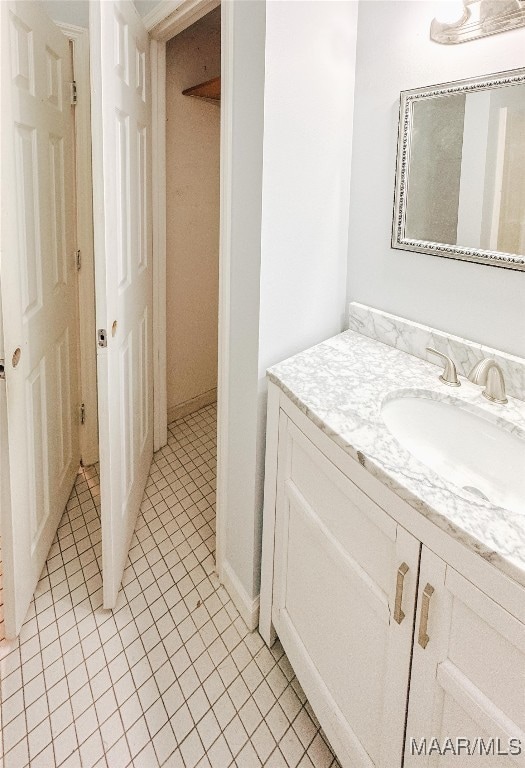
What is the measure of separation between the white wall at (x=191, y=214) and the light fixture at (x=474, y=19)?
4.82 ft

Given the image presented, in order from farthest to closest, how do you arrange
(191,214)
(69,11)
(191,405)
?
(191,405), (191,214), (69,11)

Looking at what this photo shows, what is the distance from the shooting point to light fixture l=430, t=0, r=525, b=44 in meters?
1.16

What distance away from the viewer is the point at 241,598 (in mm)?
1725

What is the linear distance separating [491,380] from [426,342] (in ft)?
0.88

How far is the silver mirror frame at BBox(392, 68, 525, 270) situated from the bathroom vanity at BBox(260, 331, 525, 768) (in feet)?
0.95

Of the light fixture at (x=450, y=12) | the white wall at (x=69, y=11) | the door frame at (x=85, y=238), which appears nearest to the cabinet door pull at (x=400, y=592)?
the light fixture at (x=450, y=12)

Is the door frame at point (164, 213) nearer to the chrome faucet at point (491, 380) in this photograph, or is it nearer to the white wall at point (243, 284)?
the white wall at point (243, 284)

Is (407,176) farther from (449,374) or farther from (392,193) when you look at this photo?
(449,374)

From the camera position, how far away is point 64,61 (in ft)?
6.41

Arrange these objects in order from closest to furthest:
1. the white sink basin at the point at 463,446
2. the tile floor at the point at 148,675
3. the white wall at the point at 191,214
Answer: the white sink basin at the point at 463,446 < the tile floor at the point at 148,675 < the white wall at the point at 191,214

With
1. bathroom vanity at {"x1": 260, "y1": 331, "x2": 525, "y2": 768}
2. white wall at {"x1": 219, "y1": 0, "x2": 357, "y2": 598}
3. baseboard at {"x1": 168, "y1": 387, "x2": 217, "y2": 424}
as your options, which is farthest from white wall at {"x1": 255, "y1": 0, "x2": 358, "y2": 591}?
baseboard at {"x1": 168, "y1": 387, "x2": 217, "y2": 424}

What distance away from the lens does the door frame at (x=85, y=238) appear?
80.4 inches

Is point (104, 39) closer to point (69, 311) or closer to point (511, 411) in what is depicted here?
point (69, 311)

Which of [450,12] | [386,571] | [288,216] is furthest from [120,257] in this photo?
[386,571]
